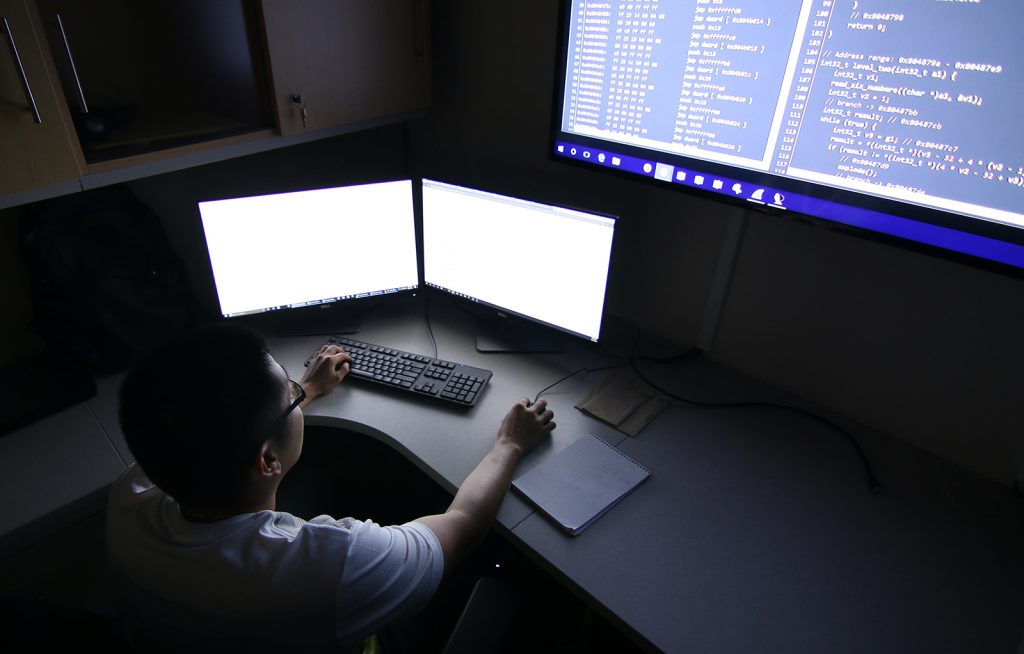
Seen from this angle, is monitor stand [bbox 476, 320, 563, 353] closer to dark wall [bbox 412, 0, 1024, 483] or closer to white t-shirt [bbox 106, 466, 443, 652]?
dark wall [bbox 412, 0, 1024, 483]

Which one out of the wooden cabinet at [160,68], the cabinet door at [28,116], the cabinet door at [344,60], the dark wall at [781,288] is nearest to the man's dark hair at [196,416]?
the cabinet door at [28,116]

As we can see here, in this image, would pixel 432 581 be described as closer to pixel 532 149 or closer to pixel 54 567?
pixel 54 567

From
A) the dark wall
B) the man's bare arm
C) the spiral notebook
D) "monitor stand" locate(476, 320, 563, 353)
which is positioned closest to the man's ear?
the man's bare arm

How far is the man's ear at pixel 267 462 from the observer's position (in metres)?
0.86

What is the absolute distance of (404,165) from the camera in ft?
6.48

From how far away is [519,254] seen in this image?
1.45 m

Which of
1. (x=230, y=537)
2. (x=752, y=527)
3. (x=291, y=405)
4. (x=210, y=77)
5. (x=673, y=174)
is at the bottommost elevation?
(x=752, y=527)

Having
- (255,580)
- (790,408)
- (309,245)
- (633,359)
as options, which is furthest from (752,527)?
(309,245)

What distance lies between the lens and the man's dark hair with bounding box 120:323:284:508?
79 centimetres

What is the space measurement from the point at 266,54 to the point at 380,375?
2.42ft

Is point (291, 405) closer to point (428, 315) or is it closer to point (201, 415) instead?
point (201, 415)

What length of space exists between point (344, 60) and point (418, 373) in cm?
76

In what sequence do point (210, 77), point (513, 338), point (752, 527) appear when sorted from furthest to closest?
1. point (513, 338)
2. point (210, 77)
3. point (752, 527)

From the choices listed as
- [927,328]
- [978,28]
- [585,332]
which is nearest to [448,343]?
[585,332]
